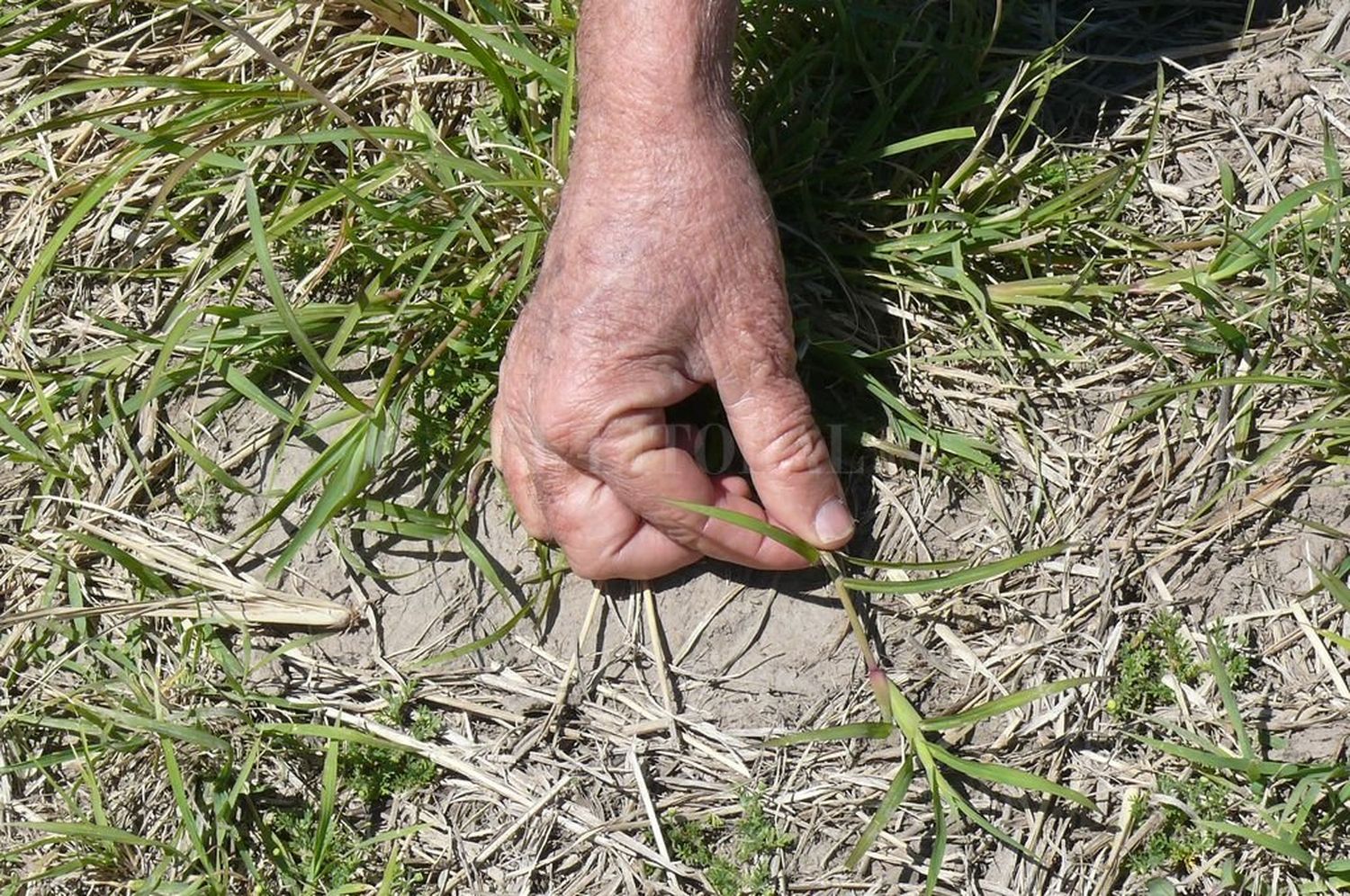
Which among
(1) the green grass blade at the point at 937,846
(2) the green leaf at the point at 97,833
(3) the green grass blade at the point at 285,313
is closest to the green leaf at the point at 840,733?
(1) the green grass blade at the point at 937,846

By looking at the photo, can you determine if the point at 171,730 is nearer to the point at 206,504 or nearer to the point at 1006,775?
the point at 206,504

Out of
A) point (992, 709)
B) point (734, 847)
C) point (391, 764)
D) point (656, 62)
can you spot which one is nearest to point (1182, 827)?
point (992, 709)

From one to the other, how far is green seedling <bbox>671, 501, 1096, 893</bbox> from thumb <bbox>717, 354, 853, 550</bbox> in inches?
1.6

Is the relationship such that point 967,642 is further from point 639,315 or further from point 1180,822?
point 639,315

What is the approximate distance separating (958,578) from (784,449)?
0.30 metres

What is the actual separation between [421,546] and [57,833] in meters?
0.70

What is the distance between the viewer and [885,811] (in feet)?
5.42

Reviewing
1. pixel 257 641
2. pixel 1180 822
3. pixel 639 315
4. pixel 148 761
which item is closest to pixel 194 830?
pixel 148 761

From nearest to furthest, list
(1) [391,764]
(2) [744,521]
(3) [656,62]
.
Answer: (3) [656,62] → (2) [744,521] → (1) [391,764]

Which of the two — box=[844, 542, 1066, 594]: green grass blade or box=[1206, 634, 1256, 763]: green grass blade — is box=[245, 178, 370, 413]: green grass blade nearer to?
box=[844, 542, 1066, 594]: green grass blade

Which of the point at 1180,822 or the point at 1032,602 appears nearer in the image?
the point at 1180,822

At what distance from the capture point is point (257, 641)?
1981 millimetres

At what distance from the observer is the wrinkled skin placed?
162 cm

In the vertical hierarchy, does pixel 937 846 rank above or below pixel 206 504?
below
